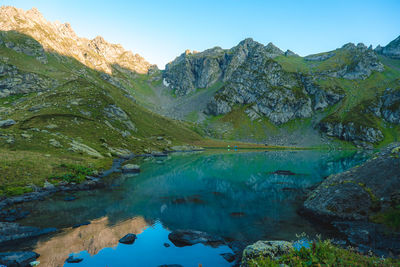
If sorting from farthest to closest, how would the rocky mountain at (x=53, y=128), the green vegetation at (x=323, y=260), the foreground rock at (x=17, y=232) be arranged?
the rocky mountain at (x=53, y=128) → the foreground rock at (x=17, y=232) → the green vegetation at (x=323, y=260)

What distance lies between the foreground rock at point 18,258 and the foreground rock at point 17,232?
404 centimetres

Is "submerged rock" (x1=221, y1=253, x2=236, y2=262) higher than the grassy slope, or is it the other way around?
the grassy slope

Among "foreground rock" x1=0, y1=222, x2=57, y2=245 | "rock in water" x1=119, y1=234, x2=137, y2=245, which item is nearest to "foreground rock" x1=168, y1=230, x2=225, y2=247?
"rock in water" x1=119, y1=234, x2=137, y2=245

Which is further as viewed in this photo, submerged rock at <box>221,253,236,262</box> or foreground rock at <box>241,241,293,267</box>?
submerged rock at <box>221,253,236,262</box>

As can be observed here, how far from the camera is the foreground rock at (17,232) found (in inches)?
871

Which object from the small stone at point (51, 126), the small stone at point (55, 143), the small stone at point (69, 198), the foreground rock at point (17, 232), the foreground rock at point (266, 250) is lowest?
the small stone at point (69, 198)

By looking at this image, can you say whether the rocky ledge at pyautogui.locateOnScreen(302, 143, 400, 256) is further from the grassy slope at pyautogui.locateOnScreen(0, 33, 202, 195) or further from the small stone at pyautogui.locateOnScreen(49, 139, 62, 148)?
the small stone at pyautogui.locateOnScreen(49, 139, 62, 148)

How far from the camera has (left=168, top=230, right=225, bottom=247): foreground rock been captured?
22750 millimetres

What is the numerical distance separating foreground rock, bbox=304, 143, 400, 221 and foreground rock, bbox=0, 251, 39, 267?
35.2 m

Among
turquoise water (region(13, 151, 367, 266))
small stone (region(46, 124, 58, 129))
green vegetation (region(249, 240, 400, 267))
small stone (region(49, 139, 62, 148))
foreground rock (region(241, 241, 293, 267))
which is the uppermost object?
small stone (region(46, 124, 58, 129))

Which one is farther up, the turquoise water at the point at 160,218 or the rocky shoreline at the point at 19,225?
the rocky shoreline at the point at 19,225

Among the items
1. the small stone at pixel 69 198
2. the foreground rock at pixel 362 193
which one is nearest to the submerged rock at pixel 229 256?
the foreground rock at pixel 362 193

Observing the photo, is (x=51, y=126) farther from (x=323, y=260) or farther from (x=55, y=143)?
(x=323, y=260)

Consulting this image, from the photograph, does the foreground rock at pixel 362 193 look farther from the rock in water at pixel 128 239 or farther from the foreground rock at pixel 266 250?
the rock in water at pixel 128 239
